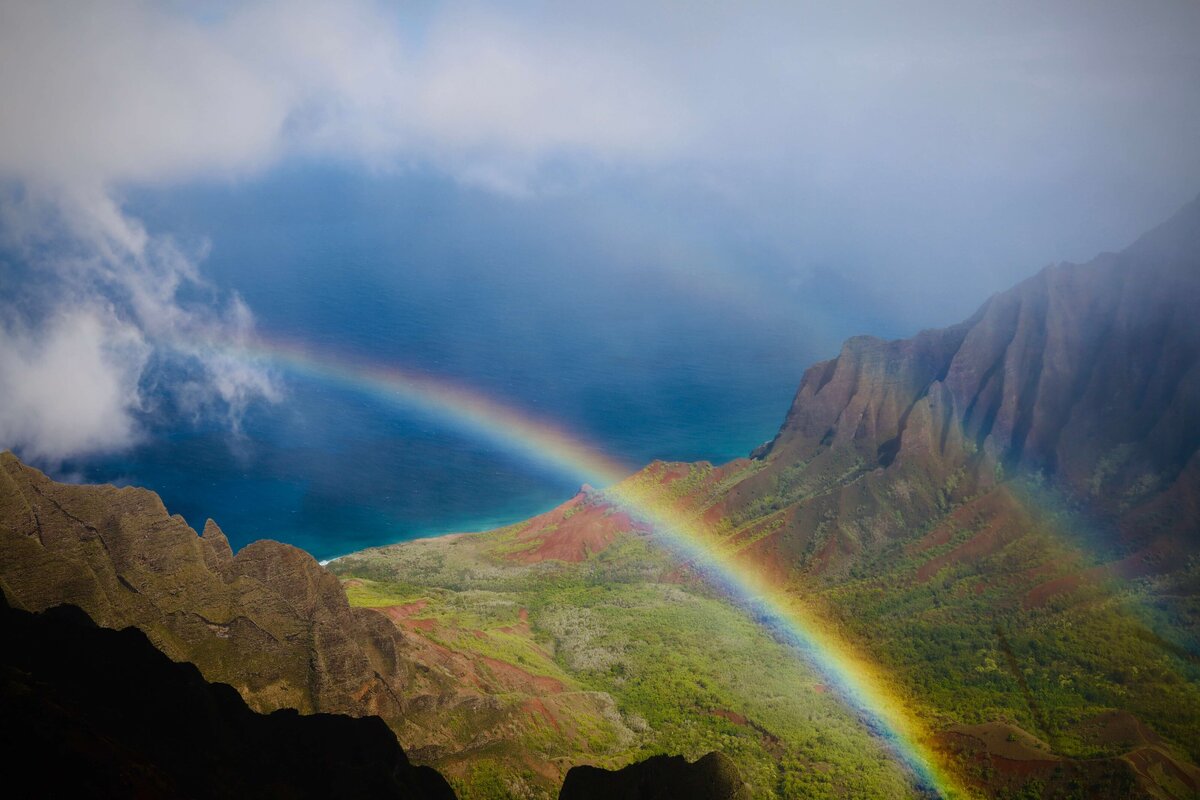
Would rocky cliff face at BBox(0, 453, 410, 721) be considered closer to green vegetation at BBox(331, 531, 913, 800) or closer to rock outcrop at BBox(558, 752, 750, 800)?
green vegetation at BBox(331, 531, 913, 800)

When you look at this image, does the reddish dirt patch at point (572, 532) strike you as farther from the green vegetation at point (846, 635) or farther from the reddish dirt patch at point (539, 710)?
the reddish dirt patch at point (539, 710)

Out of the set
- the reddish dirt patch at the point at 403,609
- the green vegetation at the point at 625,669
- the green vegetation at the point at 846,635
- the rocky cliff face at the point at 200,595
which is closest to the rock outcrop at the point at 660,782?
the green vegetation at the point at 846,635

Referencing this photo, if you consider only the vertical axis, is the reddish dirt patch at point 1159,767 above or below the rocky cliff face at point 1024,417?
below

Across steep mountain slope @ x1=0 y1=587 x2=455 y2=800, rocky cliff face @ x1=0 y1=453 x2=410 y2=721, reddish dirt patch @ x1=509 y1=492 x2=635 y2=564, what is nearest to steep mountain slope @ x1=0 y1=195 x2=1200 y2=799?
rocky cliff face @ x1=0 y1=453 x2=410 y2=721

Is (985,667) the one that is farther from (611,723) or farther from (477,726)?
(477,726)

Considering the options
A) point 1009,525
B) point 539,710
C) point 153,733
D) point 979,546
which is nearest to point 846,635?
point 979,546

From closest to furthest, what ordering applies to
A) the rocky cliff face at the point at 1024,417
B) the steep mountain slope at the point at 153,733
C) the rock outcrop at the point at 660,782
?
1. the steep mountain slope at the point at 153,733
2. the rock outcrop at the point at 660,782
3. the rocky cliff face at the point at 1024,417

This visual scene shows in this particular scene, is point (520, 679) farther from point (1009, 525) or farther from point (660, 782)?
point (1009, 525)
